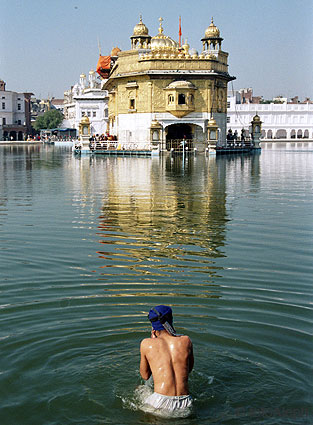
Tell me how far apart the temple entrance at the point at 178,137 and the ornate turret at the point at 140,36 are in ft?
28.5

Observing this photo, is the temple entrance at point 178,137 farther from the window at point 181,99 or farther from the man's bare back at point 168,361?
the man's bare back at point 168,361

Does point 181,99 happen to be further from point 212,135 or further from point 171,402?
point 171,402

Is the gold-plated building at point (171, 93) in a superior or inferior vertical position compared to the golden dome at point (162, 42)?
inferior

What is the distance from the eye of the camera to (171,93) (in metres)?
48.8

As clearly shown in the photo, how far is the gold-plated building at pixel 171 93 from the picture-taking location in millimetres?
48906

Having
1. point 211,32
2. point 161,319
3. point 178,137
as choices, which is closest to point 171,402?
point 161,319

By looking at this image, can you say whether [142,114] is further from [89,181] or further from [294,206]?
[294,206]

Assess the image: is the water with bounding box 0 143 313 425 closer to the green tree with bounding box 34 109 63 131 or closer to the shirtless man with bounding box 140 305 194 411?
the shirtless man with bounding box 140 305 194 411

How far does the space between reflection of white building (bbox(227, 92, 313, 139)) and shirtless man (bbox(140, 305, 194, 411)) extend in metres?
102

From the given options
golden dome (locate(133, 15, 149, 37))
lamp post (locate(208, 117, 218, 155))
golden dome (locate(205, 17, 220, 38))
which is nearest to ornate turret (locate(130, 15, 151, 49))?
golden dome (locate(133, 15, 149, 37))

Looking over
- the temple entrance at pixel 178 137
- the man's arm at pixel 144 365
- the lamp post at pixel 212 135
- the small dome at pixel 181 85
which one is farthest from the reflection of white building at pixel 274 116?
the man's arm at pixel 144 365

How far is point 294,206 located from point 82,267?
8.35 meters

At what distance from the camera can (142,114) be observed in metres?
50.3

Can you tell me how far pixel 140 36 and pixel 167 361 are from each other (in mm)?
52571
